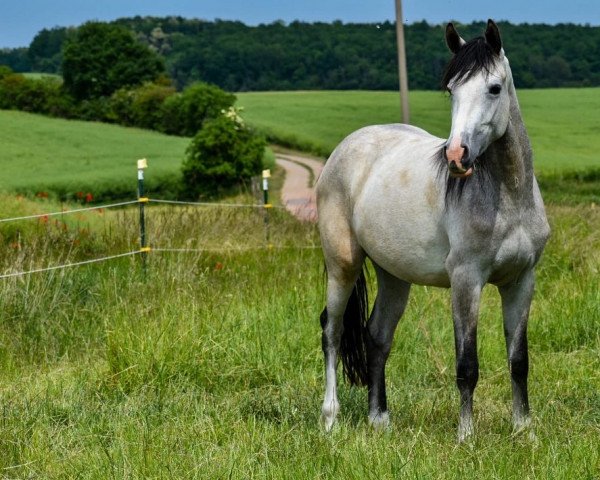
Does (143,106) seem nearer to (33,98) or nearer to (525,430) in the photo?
(33,98)

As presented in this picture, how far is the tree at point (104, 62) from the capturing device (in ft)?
215

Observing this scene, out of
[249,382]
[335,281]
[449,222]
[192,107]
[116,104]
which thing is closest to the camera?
[449,222]

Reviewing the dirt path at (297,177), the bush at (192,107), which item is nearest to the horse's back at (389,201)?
the dirt path at (297,177)

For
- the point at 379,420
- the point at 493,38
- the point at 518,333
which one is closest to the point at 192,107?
the point at 379,420

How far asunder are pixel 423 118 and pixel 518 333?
4739cm

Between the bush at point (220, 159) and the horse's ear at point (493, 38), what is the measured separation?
116ft

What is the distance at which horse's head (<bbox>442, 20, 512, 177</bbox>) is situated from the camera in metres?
4.84

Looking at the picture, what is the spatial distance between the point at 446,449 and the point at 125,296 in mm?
4847

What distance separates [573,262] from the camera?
10547mm

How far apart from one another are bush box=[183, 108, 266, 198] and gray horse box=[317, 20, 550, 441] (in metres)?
33.8

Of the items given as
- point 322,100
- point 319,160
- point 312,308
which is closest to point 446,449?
point 312,308

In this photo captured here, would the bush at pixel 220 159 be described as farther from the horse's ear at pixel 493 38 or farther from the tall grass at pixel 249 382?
the horse's ear at pixel 493 38

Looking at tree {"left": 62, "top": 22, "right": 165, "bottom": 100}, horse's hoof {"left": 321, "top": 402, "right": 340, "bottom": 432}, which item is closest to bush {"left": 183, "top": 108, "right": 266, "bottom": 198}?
tree {"left": 62, "top": 22, "right": 165, "bottom": 100}

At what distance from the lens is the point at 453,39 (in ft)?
17.0
